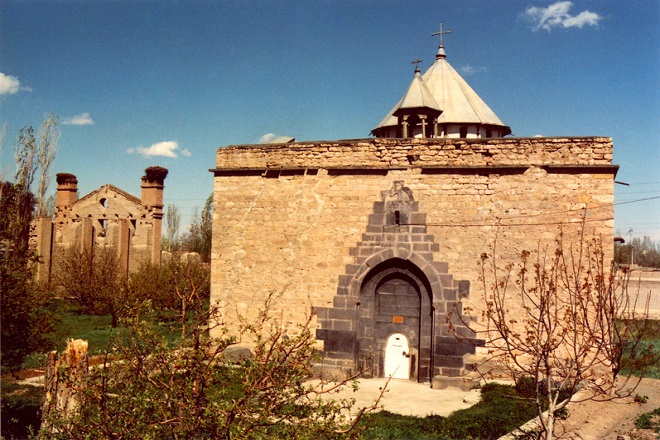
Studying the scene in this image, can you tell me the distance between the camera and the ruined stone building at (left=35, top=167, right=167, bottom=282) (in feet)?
83.4

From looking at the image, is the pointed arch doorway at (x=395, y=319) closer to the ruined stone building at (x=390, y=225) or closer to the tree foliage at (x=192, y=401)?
the ruined stone building at (x=390, y=225)

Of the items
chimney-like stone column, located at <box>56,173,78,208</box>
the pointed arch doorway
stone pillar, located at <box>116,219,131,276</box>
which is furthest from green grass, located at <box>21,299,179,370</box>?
chimney-like stone column, located at <box>56,173,78,208</box>

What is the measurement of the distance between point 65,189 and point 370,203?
2157cm

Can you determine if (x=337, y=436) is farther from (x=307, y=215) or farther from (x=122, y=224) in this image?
(x=122, y=224)

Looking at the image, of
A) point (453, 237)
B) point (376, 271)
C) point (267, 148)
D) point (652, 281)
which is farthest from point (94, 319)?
point (652, 281)

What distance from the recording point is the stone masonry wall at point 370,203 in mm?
11383

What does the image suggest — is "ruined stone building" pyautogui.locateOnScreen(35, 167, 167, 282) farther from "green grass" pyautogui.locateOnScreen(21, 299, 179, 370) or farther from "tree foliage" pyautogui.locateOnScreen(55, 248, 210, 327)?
"green grass" pyautogui.locateOnScreen(21, 299, 179, 370)

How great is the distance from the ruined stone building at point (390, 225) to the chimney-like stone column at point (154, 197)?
1307cm

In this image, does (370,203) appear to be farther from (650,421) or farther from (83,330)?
(83,330)

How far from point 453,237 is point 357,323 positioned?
3059 millimetres

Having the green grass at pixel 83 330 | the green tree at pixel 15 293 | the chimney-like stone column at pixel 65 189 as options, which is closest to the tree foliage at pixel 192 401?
the green tree at pixel 15 293

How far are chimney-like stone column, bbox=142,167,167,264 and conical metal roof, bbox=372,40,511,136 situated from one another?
10833 mm

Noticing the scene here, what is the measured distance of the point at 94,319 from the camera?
2020cm

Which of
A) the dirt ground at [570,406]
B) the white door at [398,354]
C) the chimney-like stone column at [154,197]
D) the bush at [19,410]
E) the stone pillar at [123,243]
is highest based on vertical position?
the chimney-like stone column at [154,197]
